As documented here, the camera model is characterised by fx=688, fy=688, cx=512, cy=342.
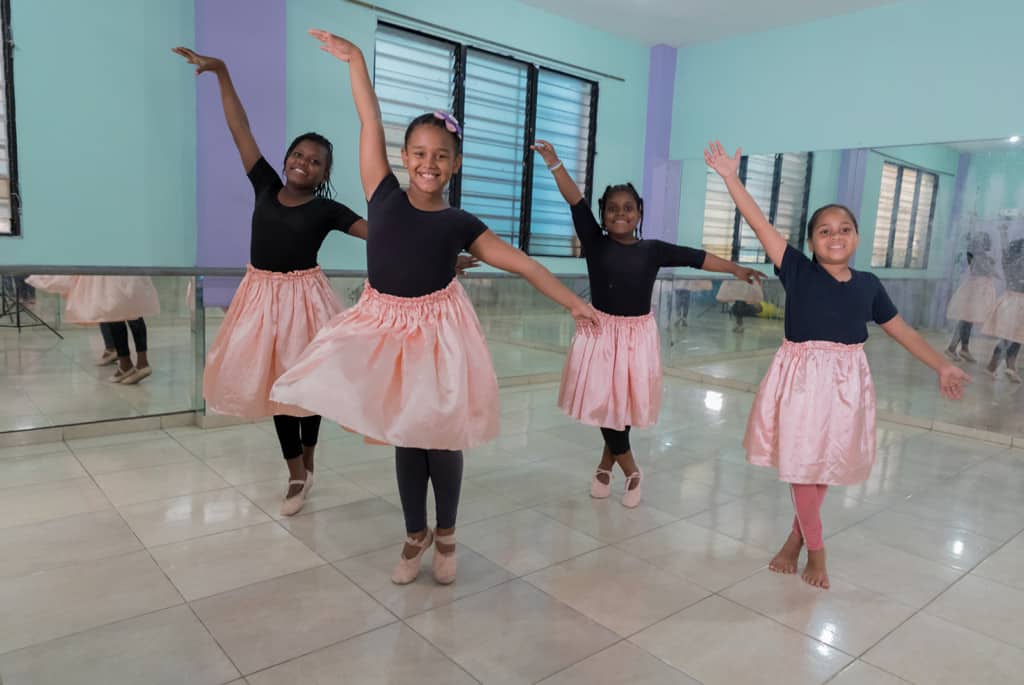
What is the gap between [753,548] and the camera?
238 cm

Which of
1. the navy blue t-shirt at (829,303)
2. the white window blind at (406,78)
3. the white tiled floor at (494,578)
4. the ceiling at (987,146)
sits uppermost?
the white window blind at (406,78)

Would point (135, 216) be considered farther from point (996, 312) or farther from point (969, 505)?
point (996, 312)

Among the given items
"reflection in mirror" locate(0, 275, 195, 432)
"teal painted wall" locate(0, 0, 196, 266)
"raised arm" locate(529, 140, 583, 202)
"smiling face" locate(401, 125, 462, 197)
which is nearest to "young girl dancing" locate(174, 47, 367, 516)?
"smiling face" locate(401, 125, 462, 197)

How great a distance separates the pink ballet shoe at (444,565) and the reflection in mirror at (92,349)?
2113 millimetres

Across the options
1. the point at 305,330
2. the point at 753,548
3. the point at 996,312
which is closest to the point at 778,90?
the point at 996,312

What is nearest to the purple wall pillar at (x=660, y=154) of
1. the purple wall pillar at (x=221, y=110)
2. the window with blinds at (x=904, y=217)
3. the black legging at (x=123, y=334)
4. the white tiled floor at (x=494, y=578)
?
the window with blinds at (x=904, y=217)

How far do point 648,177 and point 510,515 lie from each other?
4.09 meters

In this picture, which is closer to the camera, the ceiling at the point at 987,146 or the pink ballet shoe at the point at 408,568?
the pink ballet shoe at the point at 408,568

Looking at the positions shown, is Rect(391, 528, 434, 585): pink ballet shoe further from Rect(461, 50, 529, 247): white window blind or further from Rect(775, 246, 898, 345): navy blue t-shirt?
Rect(461, 50, 529, 247): white window blind

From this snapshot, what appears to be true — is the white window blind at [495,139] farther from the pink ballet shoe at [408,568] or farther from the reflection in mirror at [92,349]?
the pink ballet shoe at [408,568]

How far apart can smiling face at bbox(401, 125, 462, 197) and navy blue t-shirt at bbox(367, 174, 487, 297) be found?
65 mm

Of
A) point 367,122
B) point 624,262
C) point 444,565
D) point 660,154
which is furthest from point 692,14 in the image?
point 444,565

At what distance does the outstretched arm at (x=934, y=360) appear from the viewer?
203 centimetres

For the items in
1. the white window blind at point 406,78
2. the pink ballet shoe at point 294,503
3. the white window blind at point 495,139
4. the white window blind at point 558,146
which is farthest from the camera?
the white window blind at point 558,146
